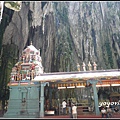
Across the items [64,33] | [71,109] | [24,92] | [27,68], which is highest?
[64,33]

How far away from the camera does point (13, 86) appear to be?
9102mm

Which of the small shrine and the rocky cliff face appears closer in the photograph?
the small shrine

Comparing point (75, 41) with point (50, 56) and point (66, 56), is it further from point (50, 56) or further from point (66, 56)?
point (50, 56)

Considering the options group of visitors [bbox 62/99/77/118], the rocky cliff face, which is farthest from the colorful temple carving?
the rocky cliff face

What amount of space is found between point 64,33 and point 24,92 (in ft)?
35.6

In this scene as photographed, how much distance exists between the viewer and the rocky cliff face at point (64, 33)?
53.7 feet

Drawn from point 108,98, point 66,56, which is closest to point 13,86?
point 108,98

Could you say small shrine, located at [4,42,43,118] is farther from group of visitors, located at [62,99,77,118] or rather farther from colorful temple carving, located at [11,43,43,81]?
group of visitors, located at [62,99,77,118]

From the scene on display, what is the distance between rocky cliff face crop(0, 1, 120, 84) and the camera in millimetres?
16375

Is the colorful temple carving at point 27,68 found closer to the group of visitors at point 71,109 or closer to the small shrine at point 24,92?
the small shrine at point 24,92

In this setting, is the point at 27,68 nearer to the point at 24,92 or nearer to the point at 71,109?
the point at 24,92

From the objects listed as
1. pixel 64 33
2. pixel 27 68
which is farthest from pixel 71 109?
pixel 64 33

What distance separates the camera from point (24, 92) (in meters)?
8.95

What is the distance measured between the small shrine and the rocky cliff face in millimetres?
6113
